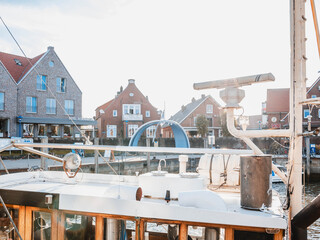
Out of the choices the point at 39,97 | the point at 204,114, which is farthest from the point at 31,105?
the point at 204,114

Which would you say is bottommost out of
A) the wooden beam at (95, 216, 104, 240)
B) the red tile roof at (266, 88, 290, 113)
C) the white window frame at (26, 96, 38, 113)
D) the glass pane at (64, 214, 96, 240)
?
the glass pane at (64, 214, 96, 240)

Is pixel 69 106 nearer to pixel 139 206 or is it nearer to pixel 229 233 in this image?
pixel 139 206

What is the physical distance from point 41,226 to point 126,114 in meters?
37.8

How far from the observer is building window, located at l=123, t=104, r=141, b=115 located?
4238 centimetres

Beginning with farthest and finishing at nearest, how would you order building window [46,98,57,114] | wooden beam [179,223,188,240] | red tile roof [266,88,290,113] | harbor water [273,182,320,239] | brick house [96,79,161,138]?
1. red tile roof [266,88,290,113]
2. brick house [96,79,161,138]
3. building window [46,98,57,114]
4. harbor water [273,182,320,239]
5. wooden beam [179,223,188,240]

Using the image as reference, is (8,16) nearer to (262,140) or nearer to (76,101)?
(76,101)

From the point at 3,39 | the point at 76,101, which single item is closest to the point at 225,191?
the point at 3,39

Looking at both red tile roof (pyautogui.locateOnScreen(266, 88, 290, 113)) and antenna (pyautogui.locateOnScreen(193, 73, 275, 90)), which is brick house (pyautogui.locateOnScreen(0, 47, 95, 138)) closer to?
red tile roof (pyautogui.locateOnScreen(266, 88, 290, 113))

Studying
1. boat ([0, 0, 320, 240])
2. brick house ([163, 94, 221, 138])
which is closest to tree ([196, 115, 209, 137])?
brick house ([163, 94, 221, 138])

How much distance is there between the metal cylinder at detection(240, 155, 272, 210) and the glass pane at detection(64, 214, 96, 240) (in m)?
2.30

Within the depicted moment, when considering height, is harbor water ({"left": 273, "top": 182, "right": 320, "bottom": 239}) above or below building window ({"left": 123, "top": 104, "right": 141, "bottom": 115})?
below

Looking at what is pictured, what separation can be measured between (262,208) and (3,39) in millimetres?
6234

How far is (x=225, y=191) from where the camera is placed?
4672mm

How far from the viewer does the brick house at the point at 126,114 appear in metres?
41.4
